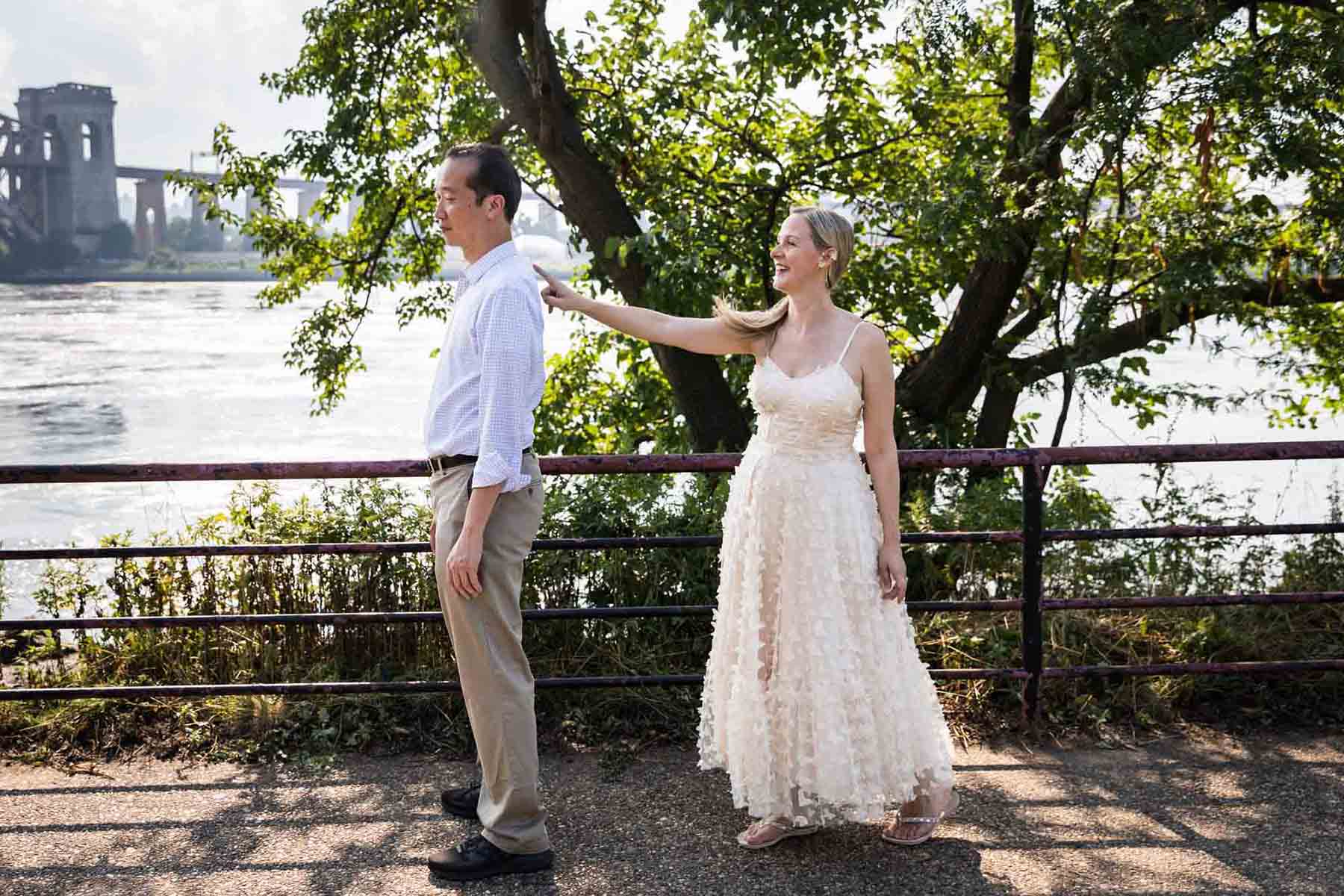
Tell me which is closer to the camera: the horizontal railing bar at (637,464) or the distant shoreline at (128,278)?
the horizontal railing bar at (637,464)

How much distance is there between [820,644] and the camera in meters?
3.42

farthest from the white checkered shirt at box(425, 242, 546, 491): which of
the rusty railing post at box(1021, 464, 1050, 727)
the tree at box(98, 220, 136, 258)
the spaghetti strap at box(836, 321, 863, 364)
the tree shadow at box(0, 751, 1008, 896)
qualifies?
the tree at box(98, 220, 136, 258)

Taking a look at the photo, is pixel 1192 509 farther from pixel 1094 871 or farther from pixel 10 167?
pixel 10 167

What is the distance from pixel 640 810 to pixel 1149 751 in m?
1.80

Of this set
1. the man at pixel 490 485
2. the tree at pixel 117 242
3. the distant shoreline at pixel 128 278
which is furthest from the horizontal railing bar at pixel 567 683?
the tree at pixel 117 242

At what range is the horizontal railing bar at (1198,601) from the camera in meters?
4.29

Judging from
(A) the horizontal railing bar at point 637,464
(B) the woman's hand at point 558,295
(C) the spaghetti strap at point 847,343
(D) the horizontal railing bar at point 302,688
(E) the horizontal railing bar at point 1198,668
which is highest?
(B) the woman's hand at point 558,295

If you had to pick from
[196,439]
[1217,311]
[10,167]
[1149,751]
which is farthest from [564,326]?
[1149,751]

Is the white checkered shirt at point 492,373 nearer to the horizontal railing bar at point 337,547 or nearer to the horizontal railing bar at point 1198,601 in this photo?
the horizontal railing bar at point 337,547

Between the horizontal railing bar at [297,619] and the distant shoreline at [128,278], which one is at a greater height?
the distant shoreline at [128,278]

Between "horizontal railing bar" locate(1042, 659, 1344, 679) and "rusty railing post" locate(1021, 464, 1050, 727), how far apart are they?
73mm

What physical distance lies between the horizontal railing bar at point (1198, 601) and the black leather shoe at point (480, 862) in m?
2.01

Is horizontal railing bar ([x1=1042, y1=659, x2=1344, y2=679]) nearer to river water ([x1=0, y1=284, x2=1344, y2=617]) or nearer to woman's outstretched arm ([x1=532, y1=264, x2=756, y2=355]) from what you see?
A: woman's outstretched arm ([x1=532, y1=264, x2=756, y2=355])

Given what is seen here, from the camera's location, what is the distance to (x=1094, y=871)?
11.1ft
